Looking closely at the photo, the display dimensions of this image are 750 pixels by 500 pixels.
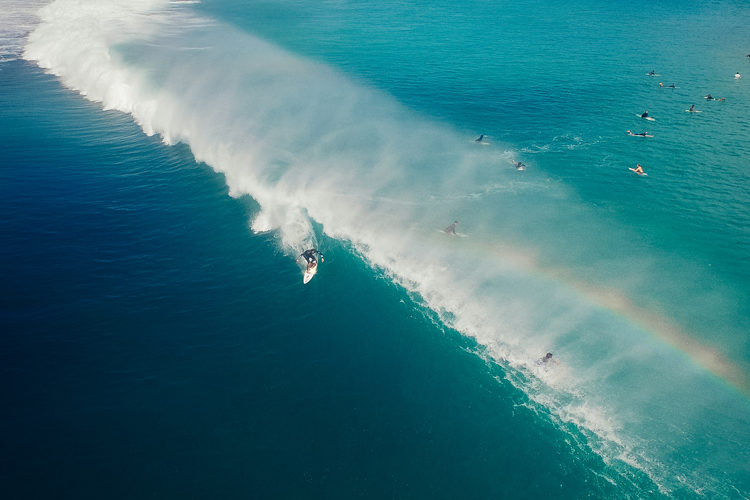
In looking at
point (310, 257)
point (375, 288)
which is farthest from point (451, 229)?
point (310, 257)

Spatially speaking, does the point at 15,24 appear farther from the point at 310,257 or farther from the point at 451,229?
the point at 451,229

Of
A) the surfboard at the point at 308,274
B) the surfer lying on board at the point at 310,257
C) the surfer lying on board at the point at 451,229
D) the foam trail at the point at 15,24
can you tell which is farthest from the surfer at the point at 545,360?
the foam trail at the point at 15,24

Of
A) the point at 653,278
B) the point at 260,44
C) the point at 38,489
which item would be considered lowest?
the point at 38,489

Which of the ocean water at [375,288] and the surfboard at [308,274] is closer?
the ocean water at [375,288]

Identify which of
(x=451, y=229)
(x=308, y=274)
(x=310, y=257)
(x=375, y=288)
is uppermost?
(x=451, y=229)

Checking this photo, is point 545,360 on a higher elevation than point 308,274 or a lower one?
lower

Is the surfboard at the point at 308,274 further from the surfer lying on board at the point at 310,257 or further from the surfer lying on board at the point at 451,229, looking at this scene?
the surfer lying on board at the point at 451,229

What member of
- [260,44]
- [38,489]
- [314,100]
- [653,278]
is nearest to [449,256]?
[653,278]

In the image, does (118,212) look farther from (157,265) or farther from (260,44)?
(260,44)

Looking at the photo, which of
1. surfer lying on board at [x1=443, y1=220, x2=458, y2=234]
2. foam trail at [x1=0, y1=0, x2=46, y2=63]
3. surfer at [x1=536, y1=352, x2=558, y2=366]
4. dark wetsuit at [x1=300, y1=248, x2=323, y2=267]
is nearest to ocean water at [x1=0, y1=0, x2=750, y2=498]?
surfer at [x1=536, y1=352, x2=558, y2=366]
